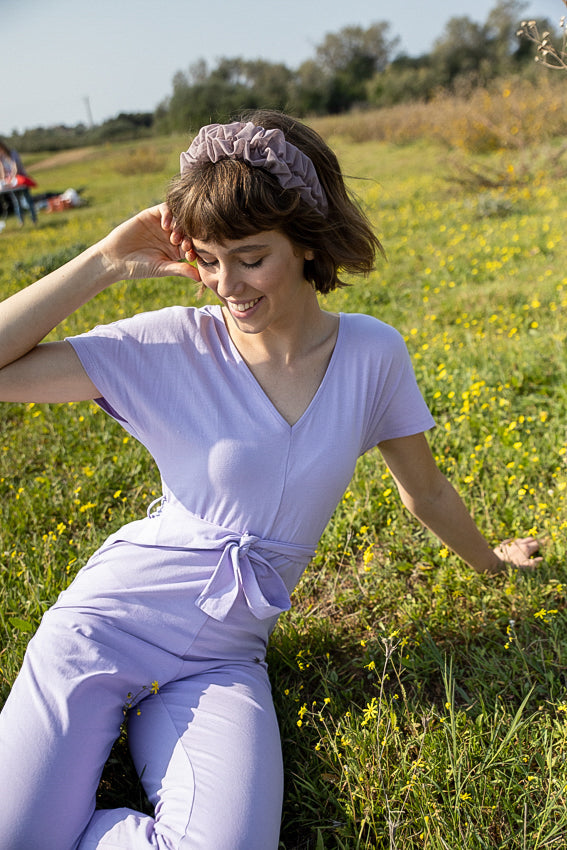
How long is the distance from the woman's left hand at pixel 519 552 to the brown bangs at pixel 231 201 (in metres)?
1.42

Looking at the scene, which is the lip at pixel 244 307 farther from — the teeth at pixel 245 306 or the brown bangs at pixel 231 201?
the brown bangs at pixel 231 201

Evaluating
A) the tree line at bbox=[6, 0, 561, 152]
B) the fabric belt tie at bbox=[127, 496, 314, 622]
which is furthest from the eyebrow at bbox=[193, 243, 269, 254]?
the tree line at bbox=[6, 0, 561, 152]

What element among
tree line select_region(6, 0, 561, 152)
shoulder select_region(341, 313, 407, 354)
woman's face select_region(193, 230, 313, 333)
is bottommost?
shoulder select_region(341, 313, 407, 354)

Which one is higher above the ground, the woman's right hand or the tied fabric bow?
the woman's right hand

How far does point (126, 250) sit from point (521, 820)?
1.64 meters

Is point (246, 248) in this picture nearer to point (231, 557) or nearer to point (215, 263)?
point (215, 263)

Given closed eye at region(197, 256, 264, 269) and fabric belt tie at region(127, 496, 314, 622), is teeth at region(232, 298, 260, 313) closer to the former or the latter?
closed eye at region(197, 256, 264, 269)

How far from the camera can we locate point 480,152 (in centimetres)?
1343

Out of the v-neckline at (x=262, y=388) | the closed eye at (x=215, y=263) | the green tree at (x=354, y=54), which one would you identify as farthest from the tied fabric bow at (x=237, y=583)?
the green tree at (x=354, y=54)

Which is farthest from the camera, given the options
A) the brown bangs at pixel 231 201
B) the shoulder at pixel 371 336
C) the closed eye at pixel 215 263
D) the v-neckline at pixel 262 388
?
the shoulder at pixel 371 336

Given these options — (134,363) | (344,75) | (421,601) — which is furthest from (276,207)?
(344,75)

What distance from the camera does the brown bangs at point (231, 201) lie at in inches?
60.3

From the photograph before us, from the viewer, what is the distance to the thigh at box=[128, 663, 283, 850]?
1.40 metres

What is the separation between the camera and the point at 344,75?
41.7m
